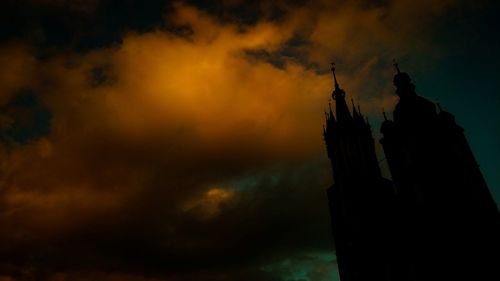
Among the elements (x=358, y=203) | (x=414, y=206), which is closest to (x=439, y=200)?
(x=414, y=206)

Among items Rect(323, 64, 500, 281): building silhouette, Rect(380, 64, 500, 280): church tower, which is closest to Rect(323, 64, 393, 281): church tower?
Rect(323, 64, 500, 281): building silhouette

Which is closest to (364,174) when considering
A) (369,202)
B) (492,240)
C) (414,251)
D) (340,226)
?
(369,202)

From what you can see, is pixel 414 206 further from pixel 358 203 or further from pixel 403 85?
pixel 403 85

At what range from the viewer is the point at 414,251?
54.0 metres

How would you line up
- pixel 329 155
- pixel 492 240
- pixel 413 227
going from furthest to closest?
1. pixel 329 155
2. pixel 413 227
3. pixel 492 240

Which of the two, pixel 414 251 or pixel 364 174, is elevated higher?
pixel 364 174

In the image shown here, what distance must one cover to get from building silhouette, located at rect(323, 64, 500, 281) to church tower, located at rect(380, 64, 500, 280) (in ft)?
0.37

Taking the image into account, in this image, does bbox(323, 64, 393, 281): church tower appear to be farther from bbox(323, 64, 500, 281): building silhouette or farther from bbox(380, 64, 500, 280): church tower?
bbox(380, 64, 500, 280): church tower

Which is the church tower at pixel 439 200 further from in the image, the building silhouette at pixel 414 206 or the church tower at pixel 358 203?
the church tower at pixel 358 203

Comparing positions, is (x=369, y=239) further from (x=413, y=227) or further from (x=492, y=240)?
(x=492, y=240)

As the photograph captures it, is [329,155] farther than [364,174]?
Yes

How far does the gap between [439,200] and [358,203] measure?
10.5 metres

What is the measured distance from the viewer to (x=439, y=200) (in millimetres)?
55000

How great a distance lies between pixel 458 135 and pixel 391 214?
1456 centimetres
